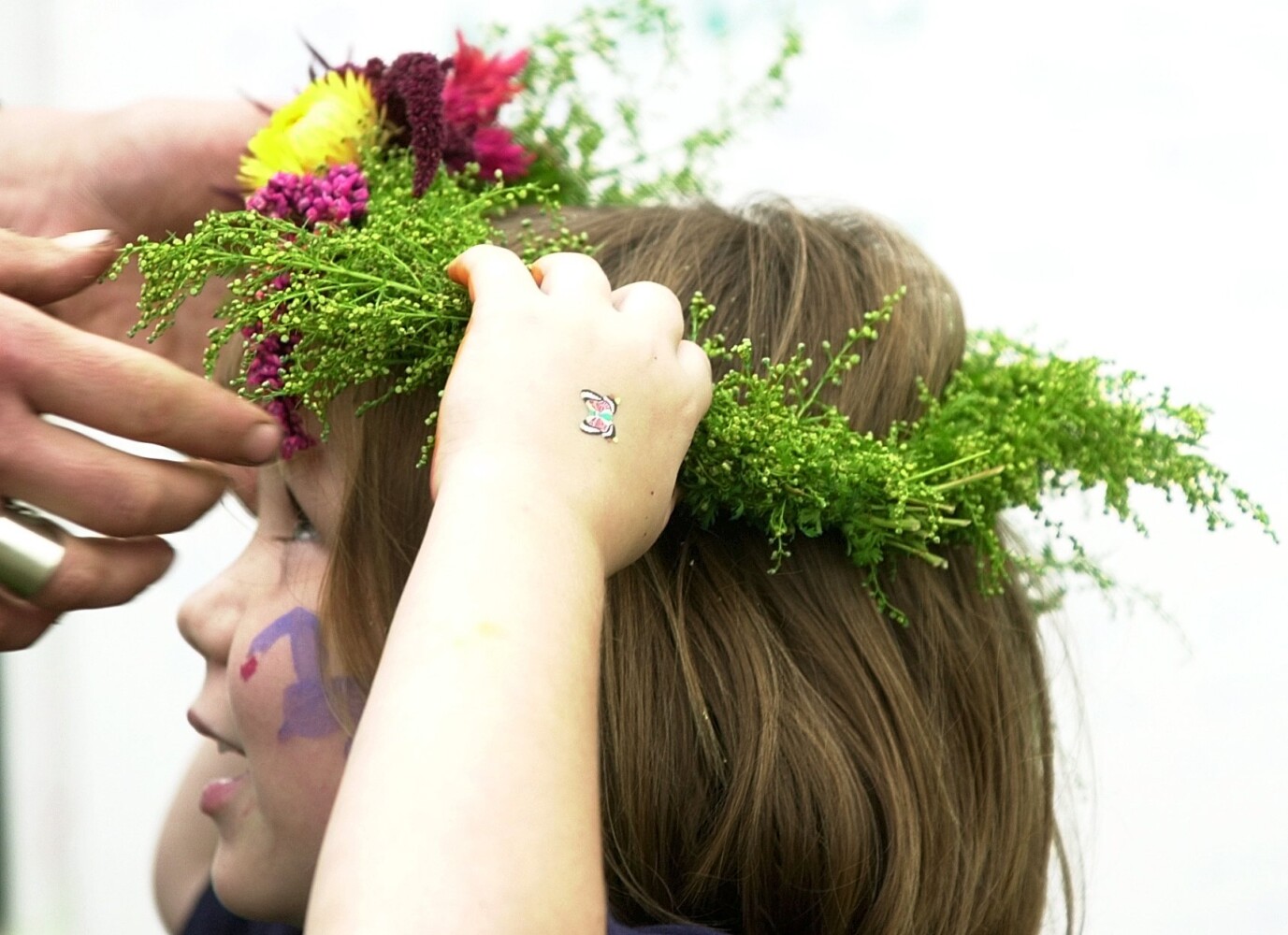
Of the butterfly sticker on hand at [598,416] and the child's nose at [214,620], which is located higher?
the butterfly sticker on hand at [598,416]

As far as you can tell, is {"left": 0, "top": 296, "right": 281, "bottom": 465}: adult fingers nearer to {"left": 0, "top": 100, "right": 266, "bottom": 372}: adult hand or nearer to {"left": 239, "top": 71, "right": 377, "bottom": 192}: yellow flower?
{"left": 239, "top": 71, "right": 377, "bottom": 192}: yellow flower

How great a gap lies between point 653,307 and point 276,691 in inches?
17.6

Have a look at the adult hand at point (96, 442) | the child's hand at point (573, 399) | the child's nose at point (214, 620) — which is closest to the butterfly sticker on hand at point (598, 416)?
the child's hand at point (573, 399)

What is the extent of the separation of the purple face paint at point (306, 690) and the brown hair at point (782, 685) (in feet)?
0.06

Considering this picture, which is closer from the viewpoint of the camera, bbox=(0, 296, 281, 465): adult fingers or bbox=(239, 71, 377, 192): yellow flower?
bbox=(0, 296, 281, 465): adult fingers

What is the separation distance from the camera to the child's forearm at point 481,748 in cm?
62

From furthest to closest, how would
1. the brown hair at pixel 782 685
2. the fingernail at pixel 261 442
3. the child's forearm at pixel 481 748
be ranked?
the brown hair at pixel 782 685
the fingernail at pixel 261 442
the child's forearm at pixel 481 748

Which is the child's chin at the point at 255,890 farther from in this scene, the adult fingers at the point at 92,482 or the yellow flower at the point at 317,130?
the yellow flower at the point at 317,130

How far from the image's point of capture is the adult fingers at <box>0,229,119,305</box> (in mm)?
891

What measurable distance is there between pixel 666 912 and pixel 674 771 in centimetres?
11

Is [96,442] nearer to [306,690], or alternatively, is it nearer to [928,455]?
[306,690]

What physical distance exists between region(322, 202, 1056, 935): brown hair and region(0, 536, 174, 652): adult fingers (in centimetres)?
15

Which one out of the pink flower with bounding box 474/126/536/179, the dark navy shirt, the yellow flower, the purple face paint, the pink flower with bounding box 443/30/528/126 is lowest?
the dark navy shirt

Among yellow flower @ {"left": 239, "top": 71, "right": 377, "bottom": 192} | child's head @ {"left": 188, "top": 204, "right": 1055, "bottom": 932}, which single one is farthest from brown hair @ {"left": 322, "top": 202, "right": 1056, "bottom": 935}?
yellow flower @ {"left": 239, "top": 71, "right": 377, "bottom": 192}
